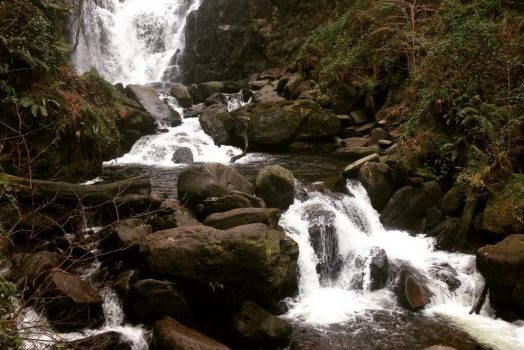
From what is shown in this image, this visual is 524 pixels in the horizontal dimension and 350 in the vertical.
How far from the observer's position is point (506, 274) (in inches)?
275

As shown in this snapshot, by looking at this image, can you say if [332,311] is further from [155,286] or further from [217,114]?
[217,114]

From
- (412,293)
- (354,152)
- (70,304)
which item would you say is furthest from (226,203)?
(354,152)

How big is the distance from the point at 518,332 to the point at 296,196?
4790mm

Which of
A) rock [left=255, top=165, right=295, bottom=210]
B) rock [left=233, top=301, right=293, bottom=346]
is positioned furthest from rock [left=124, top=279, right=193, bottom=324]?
rock [left=255, top=165, right=295, bottom=210]

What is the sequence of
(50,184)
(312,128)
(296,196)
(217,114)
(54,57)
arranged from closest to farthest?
(50,184) < (54,57) < (296,196) < (312,128) < (217,114)

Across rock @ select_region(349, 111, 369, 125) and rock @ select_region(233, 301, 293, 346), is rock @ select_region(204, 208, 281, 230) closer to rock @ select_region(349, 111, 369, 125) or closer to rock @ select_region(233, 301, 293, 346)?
rock @ select_region(233, 301, 293, 346)

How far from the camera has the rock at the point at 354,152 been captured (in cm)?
1213

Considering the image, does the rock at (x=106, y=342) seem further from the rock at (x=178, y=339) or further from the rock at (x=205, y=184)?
the rock at (x=205, y=184)

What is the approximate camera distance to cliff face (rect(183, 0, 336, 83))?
21.5 metres

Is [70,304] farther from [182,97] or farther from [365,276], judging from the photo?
[182,97]

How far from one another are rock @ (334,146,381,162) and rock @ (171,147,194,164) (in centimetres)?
448

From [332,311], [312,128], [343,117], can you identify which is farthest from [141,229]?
[343,117]

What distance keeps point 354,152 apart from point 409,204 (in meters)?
2.97

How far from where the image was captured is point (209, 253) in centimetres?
648
